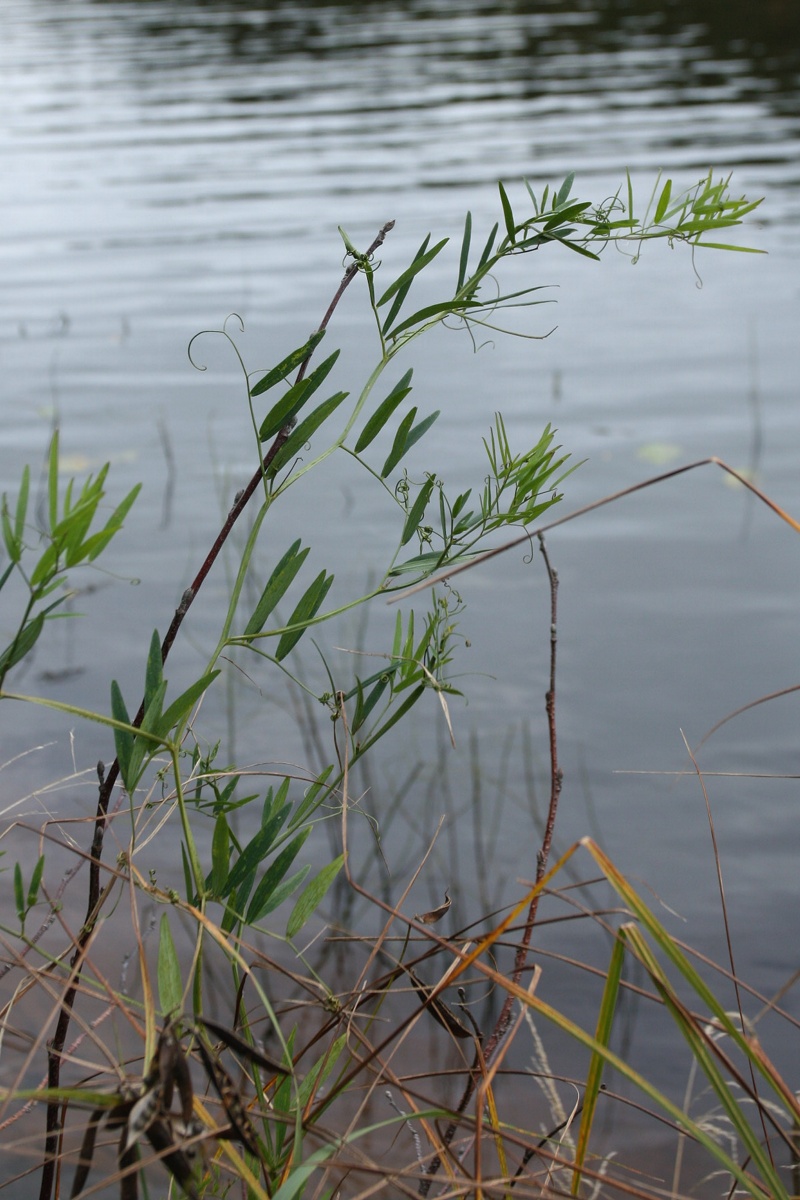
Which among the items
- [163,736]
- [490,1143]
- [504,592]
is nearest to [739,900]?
[490,1143]

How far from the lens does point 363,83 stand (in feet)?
53.7

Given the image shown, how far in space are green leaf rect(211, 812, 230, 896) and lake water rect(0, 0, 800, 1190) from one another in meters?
0.90

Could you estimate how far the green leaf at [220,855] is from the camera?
3.66ft

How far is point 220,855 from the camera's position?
1152 millimetres

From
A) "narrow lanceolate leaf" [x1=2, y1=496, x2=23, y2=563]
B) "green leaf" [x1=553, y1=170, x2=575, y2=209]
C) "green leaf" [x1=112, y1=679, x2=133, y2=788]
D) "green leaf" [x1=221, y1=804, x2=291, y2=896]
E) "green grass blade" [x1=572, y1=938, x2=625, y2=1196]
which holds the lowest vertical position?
"green grass blade" [x1=572, y1=938, x2=625, y2=1196]

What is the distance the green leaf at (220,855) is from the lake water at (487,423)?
900 mm

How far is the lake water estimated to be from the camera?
10.5ft

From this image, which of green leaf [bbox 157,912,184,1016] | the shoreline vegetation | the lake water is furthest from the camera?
the lake water

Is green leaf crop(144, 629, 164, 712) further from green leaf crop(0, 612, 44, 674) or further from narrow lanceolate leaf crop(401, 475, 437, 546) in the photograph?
narrow lanceolate leaf crop(401, 475, 437, 546)

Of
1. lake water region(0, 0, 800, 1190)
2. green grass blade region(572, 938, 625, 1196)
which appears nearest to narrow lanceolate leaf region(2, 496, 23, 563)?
green grass blade region(572, 938, 625, 1196)

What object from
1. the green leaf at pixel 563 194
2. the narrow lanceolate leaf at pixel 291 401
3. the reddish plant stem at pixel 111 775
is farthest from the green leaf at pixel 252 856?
the green leaf at pixel 563 194

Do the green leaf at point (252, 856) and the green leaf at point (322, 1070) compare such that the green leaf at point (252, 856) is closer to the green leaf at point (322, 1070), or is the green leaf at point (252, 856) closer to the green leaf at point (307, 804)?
the green leaf at point (307, 804)

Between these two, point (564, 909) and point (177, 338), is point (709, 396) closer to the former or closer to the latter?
point (177, 338)

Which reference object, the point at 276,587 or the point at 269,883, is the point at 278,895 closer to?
the point at 269,883
